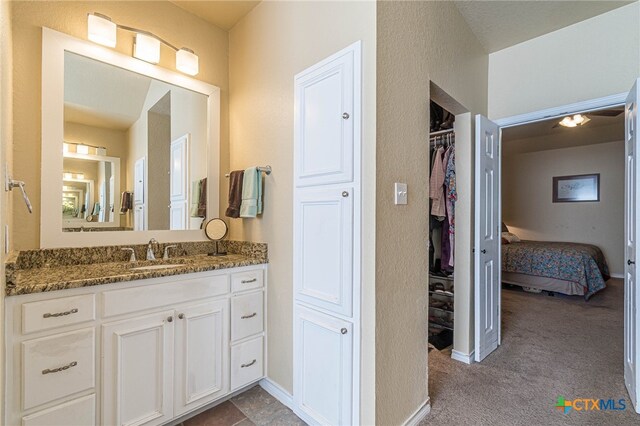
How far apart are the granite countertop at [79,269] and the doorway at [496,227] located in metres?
1.78

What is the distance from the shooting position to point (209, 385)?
1759 mm

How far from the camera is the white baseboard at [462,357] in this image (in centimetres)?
240

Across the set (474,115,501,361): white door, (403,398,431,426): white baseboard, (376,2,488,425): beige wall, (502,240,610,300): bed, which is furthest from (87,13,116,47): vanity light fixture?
(502,240,610,300): bed

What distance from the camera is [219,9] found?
2.21 metres

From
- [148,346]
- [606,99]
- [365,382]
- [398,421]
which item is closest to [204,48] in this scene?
[148,346]

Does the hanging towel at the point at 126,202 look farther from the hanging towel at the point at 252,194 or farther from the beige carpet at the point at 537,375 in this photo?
the beige carpet at the point at 537,375

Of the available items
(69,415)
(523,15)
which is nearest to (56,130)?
(69,415)

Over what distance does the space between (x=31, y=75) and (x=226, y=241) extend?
1.49 meters

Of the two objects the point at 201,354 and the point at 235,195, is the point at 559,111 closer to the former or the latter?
the point at 235,195

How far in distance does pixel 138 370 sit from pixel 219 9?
2405mm

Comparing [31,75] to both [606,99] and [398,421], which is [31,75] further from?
[606,99]

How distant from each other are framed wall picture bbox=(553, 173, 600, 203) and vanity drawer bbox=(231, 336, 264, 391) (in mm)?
6635

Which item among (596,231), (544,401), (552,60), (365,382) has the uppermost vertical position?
(552,60)

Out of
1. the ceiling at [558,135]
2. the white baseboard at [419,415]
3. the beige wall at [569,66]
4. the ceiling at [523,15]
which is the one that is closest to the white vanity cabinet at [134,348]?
the white baseboard at [419,415]
